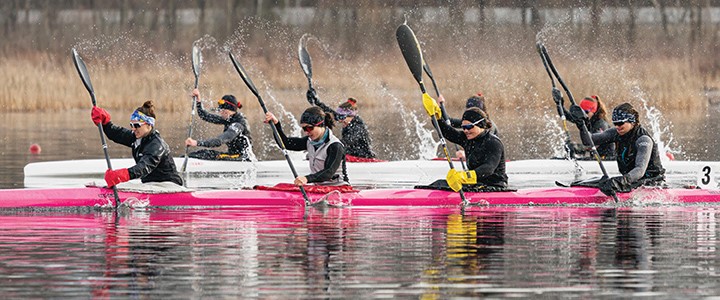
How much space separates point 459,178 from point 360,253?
455 cm

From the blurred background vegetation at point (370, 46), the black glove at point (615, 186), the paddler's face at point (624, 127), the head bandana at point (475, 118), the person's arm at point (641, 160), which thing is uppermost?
the blurred background vegetation at point (370, 46)

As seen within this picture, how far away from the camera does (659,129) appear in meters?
37.7

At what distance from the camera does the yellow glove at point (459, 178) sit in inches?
709

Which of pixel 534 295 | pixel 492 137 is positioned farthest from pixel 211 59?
pixel 534 295

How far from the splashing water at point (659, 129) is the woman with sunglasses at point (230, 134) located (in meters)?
7.57

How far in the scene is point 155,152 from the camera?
17.4 meters

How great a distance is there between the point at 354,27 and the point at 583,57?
7.53m

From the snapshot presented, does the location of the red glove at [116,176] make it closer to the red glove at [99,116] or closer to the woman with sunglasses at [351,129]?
the red glove at [99,116]

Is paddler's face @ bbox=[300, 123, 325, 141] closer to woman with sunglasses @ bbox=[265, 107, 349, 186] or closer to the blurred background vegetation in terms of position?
woman with sunglasses @ bbox=[265, 107, 349, 186]

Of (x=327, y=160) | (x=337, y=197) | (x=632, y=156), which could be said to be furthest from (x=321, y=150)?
(x=632, y=156)

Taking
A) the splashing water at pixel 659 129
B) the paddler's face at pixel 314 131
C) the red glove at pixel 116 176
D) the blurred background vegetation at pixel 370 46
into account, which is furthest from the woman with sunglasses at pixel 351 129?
the blurred background vegetation at pixel 370 46

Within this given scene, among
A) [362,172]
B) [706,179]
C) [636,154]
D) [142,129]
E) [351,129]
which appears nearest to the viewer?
[142,129]

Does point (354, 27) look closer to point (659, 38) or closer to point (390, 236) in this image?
point (659, 38)

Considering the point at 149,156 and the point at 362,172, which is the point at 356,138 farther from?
the point at 149,156
